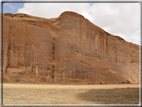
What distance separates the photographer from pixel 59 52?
1101 inches

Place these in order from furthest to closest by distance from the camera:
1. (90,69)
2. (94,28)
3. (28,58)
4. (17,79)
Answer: (94,28) → (90,69) → (28,58) → (17,79)

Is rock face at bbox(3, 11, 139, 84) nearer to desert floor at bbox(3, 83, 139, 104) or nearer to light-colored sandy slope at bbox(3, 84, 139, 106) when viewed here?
desert floor at bbox(3, 83, 139, 104)

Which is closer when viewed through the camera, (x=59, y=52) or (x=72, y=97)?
(x=72, y=97)

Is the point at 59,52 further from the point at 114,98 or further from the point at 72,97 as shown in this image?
the point at 114,98

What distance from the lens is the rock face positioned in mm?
25938

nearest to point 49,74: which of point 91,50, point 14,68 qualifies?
point 14,68

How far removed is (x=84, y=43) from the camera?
30250 mm

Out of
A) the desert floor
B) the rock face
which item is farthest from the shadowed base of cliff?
the rock face

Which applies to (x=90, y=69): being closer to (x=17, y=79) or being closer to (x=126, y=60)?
(x=126, y=60)

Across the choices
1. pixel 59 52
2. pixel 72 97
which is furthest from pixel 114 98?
pixel 59 52

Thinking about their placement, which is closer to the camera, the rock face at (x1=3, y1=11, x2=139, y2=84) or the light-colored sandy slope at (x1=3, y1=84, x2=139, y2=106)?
the light-colored sandy slope at (x1=3, y1=84, x2=139, y2=106)

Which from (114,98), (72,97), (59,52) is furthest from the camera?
(59,52)

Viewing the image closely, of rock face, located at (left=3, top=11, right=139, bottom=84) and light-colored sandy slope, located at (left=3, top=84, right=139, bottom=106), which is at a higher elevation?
rock face, located at (left=3, top=11, right=139, bottom=84)

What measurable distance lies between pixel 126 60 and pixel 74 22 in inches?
→ 611
